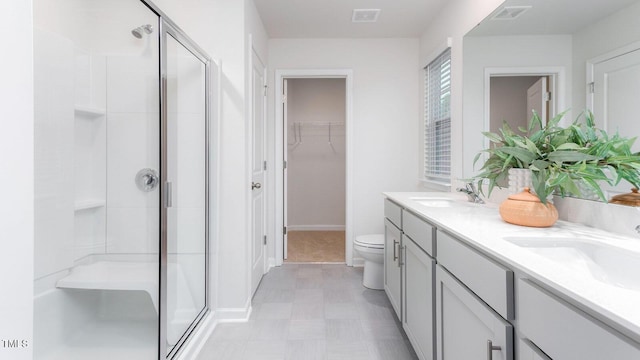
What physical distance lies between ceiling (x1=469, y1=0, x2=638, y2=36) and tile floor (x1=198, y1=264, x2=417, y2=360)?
5.91 feet

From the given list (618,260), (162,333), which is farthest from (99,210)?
(618,260)

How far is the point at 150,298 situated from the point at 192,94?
1205mm

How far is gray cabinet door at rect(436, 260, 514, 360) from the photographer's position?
0.92 meters

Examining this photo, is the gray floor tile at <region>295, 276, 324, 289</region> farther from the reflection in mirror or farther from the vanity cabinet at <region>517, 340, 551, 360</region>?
the vanity cabinet at <region>517, 340, 551, 360</region>

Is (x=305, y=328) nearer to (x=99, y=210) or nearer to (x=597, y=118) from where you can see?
(x=99, y=210)

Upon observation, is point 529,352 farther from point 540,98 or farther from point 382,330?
point 382,330

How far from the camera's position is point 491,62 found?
78.5 inches

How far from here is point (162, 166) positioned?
169 cm

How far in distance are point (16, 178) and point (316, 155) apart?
4541 millimetres

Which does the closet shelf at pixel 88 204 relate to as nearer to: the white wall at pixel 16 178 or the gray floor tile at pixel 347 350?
the white wall at pixel 16 178

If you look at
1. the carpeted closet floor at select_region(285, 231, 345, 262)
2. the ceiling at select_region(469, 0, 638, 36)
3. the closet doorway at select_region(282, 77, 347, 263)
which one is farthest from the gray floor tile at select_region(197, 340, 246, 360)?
the closet doorway at select_region(282, 77, 347, 263)

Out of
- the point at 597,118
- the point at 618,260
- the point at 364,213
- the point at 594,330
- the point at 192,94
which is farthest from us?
the point at 364,213

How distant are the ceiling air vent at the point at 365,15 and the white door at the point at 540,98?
1726 millimetres

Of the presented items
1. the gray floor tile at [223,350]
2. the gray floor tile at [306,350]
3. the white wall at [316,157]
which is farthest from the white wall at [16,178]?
the white wall at [316,157]
